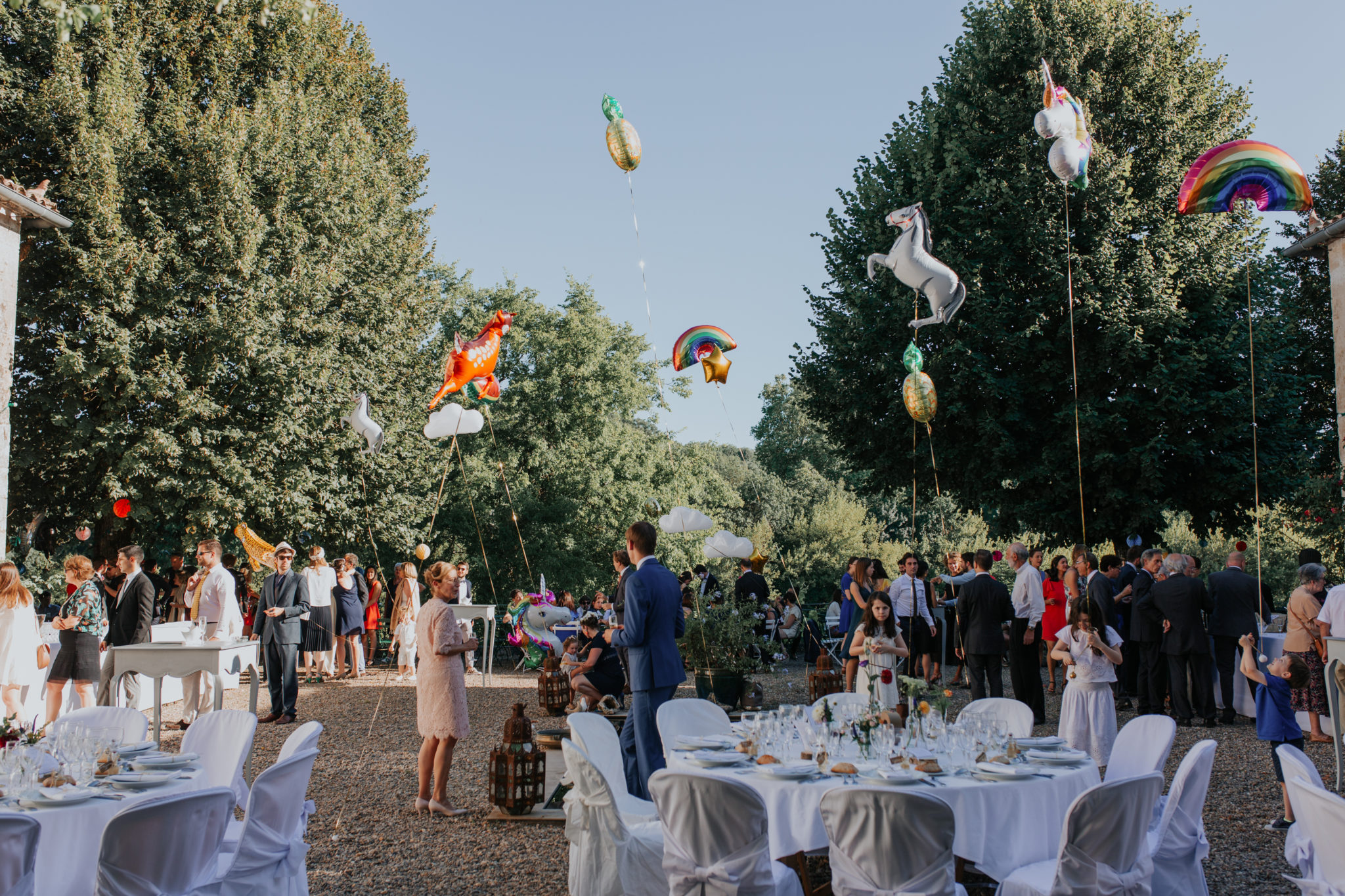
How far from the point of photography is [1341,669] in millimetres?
6887

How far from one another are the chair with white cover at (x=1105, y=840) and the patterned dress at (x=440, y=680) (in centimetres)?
399

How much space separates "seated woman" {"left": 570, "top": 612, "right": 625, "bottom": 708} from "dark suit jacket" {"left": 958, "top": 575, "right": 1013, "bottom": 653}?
11.9ft

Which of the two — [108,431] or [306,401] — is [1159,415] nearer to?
[306,401]

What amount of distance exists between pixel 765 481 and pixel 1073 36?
26898 millimetres

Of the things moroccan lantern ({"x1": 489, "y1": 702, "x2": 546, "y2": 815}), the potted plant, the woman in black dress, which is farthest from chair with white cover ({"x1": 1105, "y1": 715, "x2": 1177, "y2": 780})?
the woman in black dress

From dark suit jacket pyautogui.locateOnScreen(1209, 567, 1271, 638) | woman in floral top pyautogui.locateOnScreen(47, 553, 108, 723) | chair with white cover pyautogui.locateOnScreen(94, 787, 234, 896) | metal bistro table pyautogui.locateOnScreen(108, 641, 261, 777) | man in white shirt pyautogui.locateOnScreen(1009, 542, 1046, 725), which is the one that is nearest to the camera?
chair with white cover pyautogui.locateOnScreen(94, 787, 234, 896)

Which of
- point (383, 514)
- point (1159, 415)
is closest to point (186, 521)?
point (383, 514)

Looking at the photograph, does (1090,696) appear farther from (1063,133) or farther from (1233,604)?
(1063,133)

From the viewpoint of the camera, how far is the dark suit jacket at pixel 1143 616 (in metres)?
10.1

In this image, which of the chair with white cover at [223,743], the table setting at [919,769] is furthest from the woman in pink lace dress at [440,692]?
the table setting at [919,769]

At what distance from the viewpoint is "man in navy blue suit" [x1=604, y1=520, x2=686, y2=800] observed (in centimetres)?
608

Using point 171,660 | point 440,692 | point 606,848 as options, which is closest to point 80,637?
point 171,660

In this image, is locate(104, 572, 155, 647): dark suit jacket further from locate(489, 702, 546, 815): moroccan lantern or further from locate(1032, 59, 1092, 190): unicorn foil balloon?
locate(1032, 59, 1092, 190): unicorn foil balloon

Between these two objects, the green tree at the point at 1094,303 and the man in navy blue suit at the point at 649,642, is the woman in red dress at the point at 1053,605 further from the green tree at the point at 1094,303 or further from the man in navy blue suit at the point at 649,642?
the man in navy blue suit at the point at 649,642
